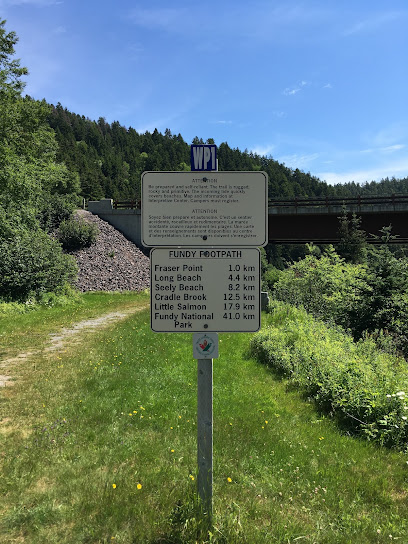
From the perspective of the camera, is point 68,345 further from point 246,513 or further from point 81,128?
point 81,128

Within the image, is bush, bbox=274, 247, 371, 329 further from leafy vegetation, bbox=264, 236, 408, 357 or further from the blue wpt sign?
the blue wpt sign

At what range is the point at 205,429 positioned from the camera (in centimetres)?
294

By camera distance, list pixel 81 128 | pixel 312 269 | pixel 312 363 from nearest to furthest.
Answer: pixel 312 363 < pixel 312 269 < pixel 81 128

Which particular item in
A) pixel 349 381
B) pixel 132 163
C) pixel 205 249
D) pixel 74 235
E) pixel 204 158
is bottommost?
pixel 349 381

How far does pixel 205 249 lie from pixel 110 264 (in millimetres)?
30572

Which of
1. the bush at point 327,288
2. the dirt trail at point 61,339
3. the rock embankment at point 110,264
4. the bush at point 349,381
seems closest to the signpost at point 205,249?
the bush at point 349,381

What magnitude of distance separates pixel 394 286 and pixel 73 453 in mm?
12029

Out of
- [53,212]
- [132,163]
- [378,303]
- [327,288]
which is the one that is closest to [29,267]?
[327,288]

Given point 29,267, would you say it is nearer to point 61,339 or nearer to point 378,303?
point 61,339

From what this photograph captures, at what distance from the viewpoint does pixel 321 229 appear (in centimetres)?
3347

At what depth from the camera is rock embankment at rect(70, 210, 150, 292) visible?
29.3 m

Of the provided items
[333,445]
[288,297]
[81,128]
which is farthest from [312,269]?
[81,128]

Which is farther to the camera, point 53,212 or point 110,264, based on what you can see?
point 53,212

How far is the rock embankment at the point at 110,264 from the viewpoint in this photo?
29.3 meters
